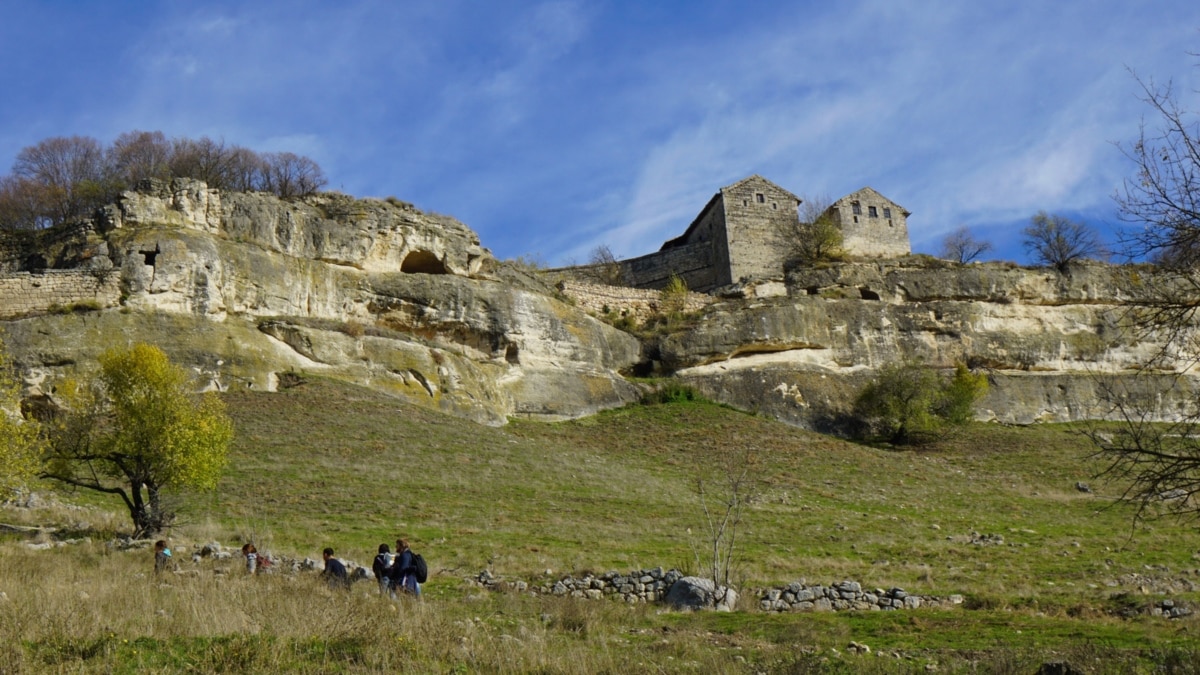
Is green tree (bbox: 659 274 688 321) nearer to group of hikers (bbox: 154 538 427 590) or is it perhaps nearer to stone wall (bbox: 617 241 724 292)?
stone wall (bbox: 617 241 724 292)

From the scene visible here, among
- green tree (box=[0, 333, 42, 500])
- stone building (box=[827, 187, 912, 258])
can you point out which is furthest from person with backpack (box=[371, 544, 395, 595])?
stone building (box=[827, 187, 912, 258])

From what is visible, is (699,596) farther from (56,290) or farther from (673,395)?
(673,395)

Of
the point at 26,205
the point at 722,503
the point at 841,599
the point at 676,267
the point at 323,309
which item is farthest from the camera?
the point at 676,267

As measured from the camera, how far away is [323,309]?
1470 inches

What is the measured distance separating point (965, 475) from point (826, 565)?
17.8 m

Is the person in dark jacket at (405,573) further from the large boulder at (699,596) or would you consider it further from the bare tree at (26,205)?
the bare tree at (26,205)

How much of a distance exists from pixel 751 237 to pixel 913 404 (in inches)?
671

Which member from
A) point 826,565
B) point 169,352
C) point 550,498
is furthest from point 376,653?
point 169,352

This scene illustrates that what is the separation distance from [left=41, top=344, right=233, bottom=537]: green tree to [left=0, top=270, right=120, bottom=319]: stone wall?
1252cm

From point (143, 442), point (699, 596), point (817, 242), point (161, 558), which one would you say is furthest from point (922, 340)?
point (161, 558)

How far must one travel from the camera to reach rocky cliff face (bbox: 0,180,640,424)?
1235 inches

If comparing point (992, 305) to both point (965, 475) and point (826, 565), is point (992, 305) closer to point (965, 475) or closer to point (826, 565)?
point (965, 475)

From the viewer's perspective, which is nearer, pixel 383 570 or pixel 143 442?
pixel 383 570

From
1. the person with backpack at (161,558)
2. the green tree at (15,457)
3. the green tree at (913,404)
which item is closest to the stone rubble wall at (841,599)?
the person with backpack at (161,558)
